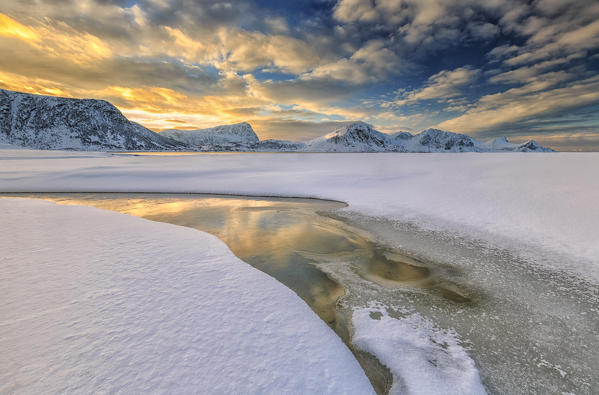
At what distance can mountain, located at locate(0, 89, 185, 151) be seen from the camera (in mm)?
148000

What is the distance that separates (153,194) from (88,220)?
24.4ft

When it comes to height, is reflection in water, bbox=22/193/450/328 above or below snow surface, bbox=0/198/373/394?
below

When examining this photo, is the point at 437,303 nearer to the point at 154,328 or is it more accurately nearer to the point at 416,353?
the point at 416,353

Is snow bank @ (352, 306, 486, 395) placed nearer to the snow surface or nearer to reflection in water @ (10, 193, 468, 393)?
reflection in water @ (10, 193, 468, 393)

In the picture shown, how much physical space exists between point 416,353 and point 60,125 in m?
241

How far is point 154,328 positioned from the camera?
2.89m

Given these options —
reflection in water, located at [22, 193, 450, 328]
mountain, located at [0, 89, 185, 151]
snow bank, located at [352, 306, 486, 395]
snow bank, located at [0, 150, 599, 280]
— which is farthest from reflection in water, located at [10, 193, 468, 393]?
mountain, located at [0, 89, 185, 151]

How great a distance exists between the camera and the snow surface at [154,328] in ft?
7.38

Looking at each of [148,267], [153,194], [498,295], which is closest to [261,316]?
[148,267]

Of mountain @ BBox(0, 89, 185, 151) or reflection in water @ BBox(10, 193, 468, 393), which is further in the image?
mountain @ BBox(0, 89, 185, 151)

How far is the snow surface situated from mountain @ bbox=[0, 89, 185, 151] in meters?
182

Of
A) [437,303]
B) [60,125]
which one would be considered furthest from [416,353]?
[60,125]

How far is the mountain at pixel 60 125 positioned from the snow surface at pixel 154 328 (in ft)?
596

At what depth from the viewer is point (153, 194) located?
14414 millimetres
